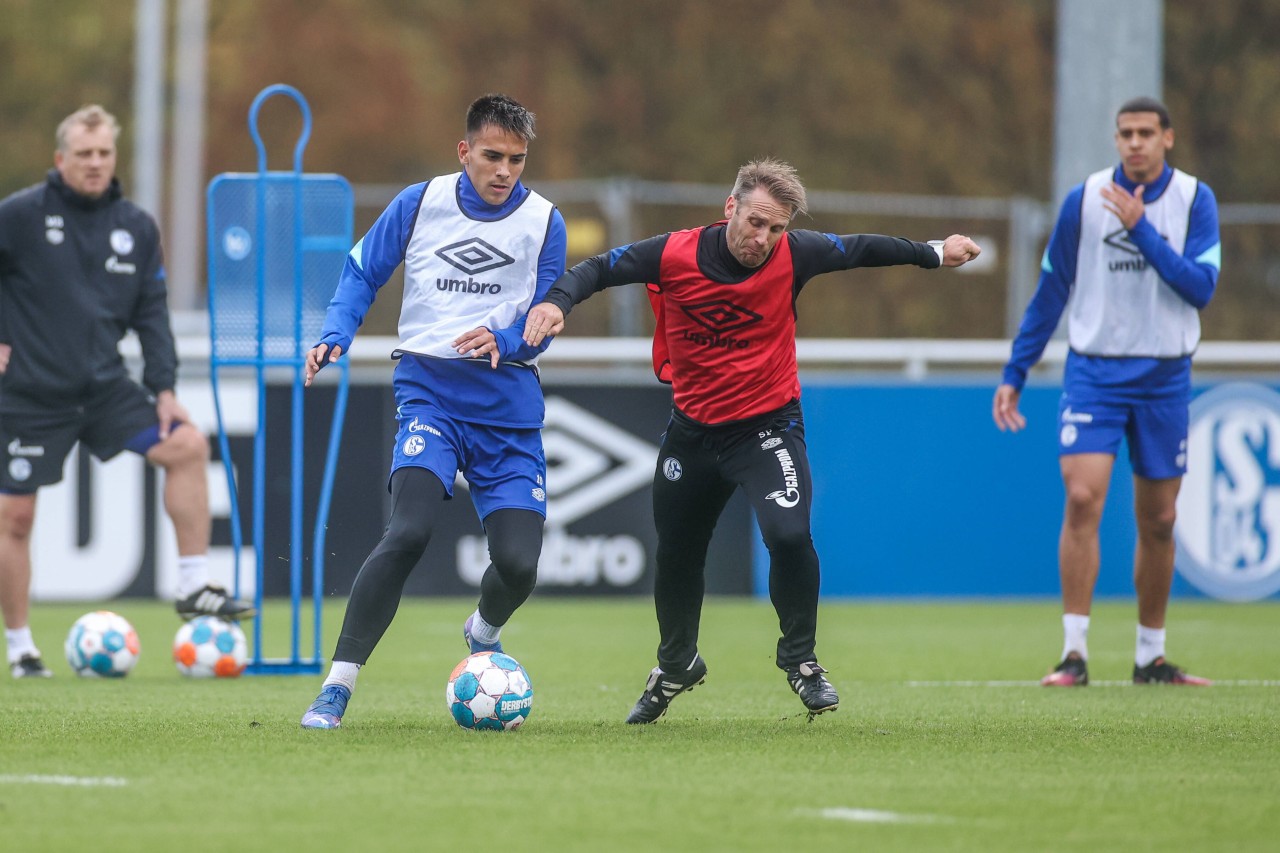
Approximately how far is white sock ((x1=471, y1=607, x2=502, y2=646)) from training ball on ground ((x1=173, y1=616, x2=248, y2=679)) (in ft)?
6.81

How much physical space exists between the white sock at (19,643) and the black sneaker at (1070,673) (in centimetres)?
447

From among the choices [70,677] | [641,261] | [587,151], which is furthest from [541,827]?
[587,151]

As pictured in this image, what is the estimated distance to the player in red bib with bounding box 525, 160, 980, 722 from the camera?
7250mm

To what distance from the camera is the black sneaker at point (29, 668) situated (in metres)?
9.47

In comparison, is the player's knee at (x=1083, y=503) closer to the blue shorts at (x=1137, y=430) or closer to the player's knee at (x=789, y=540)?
the blue shorts at (x=1137, y=430)

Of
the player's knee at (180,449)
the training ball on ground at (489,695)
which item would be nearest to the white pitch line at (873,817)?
the training ball on ground at (489,695)

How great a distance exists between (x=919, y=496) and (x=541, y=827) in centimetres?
915

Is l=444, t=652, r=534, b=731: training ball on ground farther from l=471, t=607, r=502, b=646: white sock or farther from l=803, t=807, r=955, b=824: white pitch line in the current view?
l=803, t=807, r=955, b=824: white pitch line

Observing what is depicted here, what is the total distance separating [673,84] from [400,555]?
25.4 meters

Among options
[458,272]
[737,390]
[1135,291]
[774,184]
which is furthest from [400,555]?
[1135,291]

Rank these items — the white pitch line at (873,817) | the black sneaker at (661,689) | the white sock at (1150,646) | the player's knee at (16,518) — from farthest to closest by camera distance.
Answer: the player's knee at (16,518)
the white sock at (1150,646)
the black sneaker at (661,689)
the white pitch line at (873,817)

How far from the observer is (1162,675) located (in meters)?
9.27

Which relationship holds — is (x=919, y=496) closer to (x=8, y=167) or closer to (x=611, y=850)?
(x=611, y=850)

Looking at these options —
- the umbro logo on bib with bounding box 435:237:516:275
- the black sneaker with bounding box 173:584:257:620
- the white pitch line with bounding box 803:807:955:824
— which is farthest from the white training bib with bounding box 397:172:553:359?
the black sneaker with bounding box 173:584:257:620
